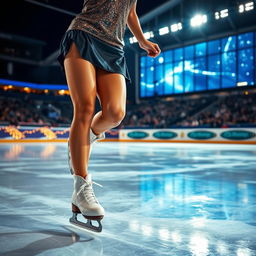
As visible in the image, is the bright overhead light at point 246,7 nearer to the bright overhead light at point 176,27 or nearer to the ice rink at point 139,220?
the bright overhead light at point 176,27

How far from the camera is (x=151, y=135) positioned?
21.2m

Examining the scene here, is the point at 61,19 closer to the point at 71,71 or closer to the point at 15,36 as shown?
the point at 15,36

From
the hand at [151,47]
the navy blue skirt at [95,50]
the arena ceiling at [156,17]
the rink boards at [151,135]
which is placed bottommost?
the rink boards at [151,135]

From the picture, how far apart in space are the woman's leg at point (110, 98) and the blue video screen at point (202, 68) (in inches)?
874

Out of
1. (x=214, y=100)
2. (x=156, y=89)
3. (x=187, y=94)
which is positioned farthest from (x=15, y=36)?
(x=214, y=100)

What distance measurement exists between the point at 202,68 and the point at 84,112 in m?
24.6

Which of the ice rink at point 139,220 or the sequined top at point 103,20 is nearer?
the ice rink at point 139,220

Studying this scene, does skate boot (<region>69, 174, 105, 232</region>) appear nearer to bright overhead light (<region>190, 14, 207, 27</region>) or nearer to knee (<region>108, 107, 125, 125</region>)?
knee (<region>108, 107, 125, 125</region>)

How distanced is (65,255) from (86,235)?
1.10 ft

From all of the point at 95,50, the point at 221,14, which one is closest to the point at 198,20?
the point at 221,14

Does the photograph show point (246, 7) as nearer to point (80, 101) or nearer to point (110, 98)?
point (110, 98)

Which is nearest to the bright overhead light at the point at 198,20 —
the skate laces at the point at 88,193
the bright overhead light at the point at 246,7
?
the bright overhead light at the point at 246,7

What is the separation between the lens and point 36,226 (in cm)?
185

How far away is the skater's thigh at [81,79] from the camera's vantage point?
1.93 metres
